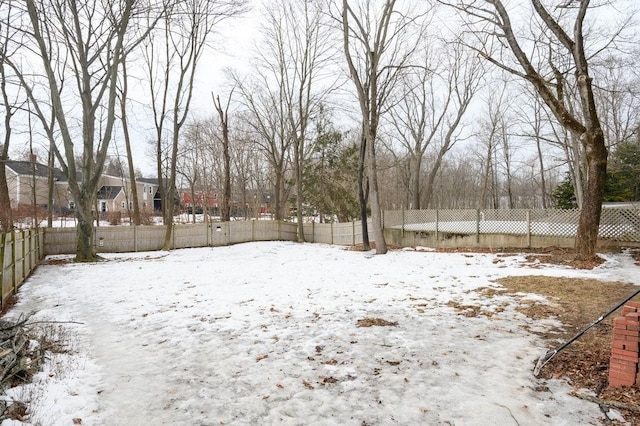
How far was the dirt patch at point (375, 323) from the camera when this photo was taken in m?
5.18

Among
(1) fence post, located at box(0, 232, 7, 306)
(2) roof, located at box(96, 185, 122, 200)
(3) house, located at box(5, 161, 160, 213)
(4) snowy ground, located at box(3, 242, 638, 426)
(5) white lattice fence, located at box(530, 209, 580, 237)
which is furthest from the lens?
(2) roof, located at box(96, 185, 122, 200)

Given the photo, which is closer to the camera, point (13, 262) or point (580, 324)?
point (580, 324)

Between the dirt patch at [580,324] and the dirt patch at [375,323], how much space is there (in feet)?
6.18

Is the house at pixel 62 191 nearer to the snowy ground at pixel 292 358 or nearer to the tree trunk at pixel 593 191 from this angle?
the snowy ground at pixel 292 358

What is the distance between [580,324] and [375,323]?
8.81 ft

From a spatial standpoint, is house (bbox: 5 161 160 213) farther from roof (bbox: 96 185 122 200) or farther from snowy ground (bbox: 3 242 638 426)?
snowy ground (bbox: 3 242 638 426)

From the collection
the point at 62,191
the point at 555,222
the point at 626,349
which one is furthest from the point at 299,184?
the point at 62,191

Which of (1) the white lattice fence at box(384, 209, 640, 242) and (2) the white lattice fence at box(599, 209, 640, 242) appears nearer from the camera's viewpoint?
(2) the white lattice fence at box(599, 209, 640, 242)

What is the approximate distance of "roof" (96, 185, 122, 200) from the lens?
4528cm

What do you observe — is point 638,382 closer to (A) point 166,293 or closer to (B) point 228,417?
(B) point 228,417

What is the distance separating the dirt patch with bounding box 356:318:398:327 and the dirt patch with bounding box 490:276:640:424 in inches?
74.2

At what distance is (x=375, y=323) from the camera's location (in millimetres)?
5254

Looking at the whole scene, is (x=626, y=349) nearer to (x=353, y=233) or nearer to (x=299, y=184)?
(x=353, y=233)

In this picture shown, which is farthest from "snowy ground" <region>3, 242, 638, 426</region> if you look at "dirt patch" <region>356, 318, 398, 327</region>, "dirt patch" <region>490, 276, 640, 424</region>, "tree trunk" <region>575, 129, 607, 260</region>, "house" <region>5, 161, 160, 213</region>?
"house" <region>5, 161, 160, 213</region>
